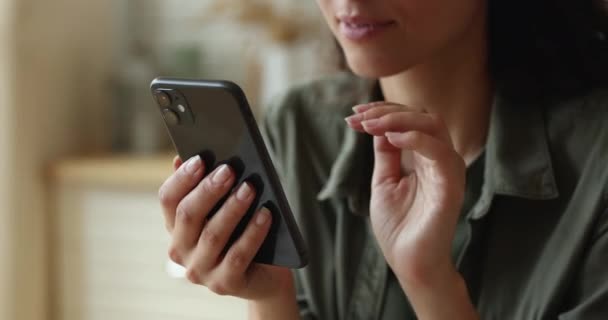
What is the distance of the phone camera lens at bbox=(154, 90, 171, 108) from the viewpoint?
706 mm

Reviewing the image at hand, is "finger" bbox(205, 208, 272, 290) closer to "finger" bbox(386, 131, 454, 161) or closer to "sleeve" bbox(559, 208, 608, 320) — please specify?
"finger" bbox(386, 131, 454, 161)

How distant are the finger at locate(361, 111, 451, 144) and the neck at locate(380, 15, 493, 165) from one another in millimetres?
192

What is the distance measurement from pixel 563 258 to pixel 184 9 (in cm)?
131

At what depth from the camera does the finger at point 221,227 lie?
0.70m

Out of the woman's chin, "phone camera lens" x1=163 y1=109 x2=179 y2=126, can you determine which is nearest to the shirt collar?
the woman's chin

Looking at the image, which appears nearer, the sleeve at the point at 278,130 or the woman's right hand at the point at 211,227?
the woman's right hand at the point at 211,227

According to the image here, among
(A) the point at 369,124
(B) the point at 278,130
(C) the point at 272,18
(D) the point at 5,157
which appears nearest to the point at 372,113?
(A) the point at 369,124

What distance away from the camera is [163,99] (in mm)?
712

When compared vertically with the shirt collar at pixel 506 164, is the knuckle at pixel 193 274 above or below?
above

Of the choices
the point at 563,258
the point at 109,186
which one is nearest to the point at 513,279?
the point at 563,258

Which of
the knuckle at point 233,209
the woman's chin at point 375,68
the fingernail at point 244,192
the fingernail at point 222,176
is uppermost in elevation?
the woman's chin at point 375,68

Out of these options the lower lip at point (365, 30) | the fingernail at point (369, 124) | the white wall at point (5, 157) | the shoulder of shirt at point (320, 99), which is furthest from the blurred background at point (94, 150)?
the fingernail at point (369, 124)

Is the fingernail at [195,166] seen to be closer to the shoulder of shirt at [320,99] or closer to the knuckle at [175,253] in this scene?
the knuckle at [175,253]

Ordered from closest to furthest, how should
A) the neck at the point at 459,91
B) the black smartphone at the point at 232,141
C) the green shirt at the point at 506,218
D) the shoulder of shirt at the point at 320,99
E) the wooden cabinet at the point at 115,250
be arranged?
1. the black smartphone at the point at 232,141
2. the green shirt at the point at 506,218
3. the neck at the point at 459,91
4. the shoulder of shirt at the point at 320,99
5. the wooden cabinet at the point at 115,250
